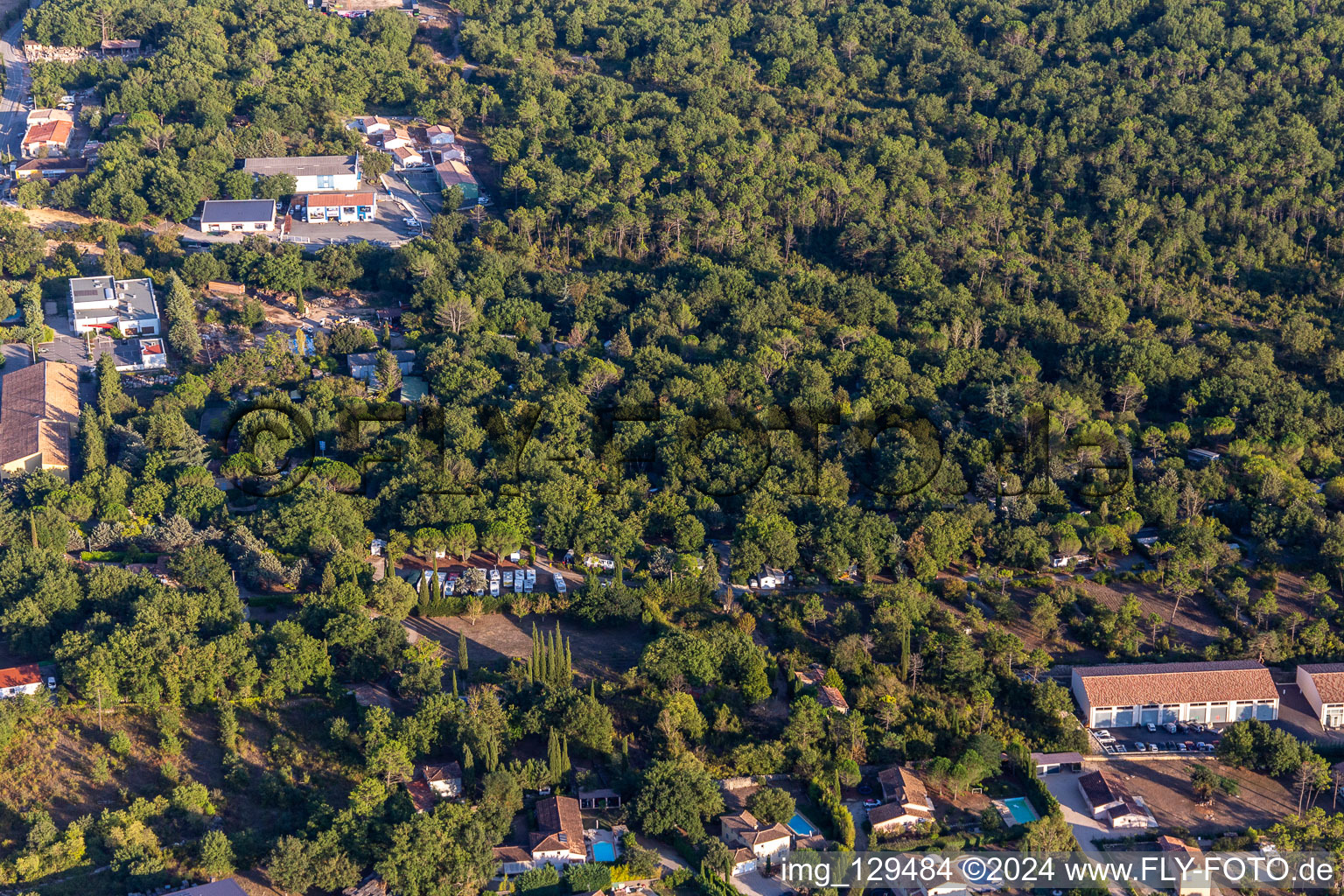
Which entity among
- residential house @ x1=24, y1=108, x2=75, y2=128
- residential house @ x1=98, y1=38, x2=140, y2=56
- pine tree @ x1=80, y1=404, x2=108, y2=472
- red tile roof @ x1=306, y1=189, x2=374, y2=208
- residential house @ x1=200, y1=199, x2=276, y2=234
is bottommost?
pine tree @ x1=80, y1=404, x2=108, y2=472

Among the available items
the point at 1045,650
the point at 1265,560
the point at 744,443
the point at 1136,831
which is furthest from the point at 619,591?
the point at 1265,560

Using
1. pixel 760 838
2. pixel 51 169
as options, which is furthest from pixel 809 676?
pixel 51 169

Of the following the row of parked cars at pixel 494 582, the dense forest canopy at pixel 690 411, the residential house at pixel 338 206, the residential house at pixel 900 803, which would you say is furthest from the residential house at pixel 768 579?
the residential house at pixel 338 206

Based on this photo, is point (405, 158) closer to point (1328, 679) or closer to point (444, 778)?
point (444, 778)

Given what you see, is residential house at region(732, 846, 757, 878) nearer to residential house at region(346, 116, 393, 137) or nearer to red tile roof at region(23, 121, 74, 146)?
residential house at region(346, 116, 393, 137)

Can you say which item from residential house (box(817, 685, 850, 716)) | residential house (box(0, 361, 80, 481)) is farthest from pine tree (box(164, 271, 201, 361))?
residential house (box(817, 685, 850, 716))
